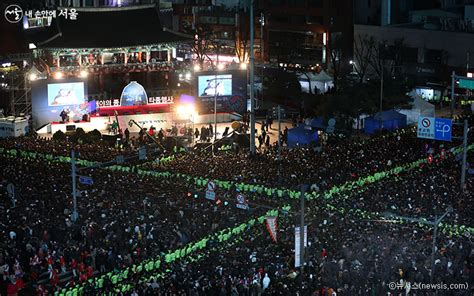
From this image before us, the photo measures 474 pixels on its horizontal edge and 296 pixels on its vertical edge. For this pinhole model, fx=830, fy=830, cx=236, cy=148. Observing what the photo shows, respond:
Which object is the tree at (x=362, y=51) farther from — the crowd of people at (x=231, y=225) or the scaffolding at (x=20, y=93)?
the crowd of people at (x=231, y=225)

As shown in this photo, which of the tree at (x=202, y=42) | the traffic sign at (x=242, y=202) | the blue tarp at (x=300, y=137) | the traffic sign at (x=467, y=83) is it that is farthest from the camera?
the tree at (x=202, y=42)

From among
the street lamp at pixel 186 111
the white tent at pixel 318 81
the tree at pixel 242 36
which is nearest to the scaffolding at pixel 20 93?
the street lamp at pixel 186 111

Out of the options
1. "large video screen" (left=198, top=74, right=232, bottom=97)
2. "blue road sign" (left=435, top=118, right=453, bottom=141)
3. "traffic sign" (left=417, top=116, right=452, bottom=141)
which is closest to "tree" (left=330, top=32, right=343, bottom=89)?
"large video screen" (left=198, top=74, right=232, bottom=97)

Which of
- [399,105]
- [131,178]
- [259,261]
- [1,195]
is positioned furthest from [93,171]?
[399,105]

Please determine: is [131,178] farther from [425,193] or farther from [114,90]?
[114,90]

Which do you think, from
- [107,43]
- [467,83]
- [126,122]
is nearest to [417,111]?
[467,83]

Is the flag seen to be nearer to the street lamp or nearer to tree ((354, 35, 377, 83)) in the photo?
the street lamp
